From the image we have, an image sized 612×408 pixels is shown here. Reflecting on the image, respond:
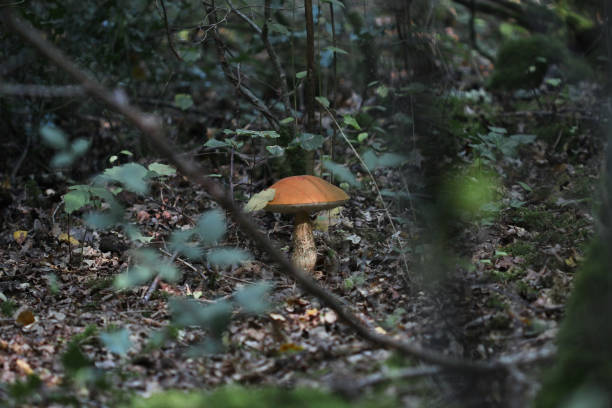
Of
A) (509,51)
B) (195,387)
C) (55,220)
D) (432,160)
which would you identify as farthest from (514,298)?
(509,51)

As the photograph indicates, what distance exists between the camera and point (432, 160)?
2547 mm

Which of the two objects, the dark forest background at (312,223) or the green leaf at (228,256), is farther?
the green leaf at (228,256)

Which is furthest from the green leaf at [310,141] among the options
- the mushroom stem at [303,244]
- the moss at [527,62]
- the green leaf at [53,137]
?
the moss at [527,62]

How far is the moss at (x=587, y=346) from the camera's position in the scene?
212 cm

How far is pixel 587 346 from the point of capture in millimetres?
2264

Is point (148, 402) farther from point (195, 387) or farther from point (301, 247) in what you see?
point (301, 247)

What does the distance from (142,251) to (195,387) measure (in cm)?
92

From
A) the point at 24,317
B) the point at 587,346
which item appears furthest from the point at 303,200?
the point at 587,346

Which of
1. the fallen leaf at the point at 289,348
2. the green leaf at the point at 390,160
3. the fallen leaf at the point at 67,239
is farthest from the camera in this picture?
the fallen leaf at the point at 67,239

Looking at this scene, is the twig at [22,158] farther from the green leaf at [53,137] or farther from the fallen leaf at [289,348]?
the fallen leaf at [289,348]

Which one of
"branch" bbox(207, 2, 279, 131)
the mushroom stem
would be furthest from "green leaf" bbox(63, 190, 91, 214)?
"branch" bbox(207, 2, 279, 131)

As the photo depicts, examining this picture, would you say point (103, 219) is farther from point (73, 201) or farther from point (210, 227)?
point (73, 201)

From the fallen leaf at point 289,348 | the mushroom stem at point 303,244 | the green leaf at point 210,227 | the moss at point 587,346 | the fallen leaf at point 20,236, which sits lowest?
the moss at point 587,346

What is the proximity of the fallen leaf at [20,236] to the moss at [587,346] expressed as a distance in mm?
5385
